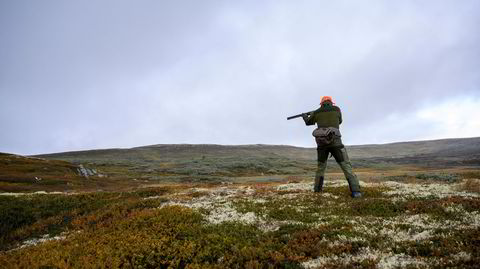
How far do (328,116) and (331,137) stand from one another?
112cm

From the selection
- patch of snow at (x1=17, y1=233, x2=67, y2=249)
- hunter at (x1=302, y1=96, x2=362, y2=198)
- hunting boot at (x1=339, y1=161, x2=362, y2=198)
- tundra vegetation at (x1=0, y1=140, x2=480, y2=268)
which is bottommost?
patch of snow at (x1=17, y1=233, x2=67, y2=249)

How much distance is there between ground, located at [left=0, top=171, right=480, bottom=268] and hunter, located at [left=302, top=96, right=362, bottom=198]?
118 cm

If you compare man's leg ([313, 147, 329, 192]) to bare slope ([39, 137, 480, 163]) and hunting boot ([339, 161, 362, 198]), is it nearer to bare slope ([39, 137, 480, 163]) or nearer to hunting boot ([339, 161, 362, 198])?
hunting boot ([339, 161, 362, 198])

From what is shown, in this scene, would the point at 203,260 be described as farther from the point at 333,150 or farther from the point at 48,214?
the point at 48,214

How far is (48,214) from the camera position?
752 inches

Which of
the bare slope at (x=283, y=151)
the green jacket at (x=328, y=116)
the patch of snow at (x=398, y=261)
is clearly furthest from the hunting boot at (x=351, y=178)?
the bare slope at (x=283, y=151)

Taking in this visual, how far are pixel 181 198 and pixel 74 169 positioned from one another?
5104 cm

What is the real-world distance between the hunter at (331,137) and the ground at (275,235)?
118 centimetres

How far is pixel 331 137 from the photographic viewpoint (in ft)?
53.9

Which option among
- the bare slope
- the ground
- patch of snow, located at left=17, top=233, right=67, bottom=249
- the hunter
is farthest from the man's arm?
the bare slope

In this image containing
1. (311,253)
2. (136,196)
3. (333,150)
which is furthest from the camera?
(136,196)

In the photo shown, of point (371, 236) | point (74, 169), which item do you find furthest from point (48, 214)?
point (74, 169)

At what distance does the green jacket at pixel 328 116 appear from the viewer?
16641 millimetres

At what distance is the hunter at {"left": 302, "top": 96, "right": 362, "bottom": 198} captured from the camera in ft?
53.6
